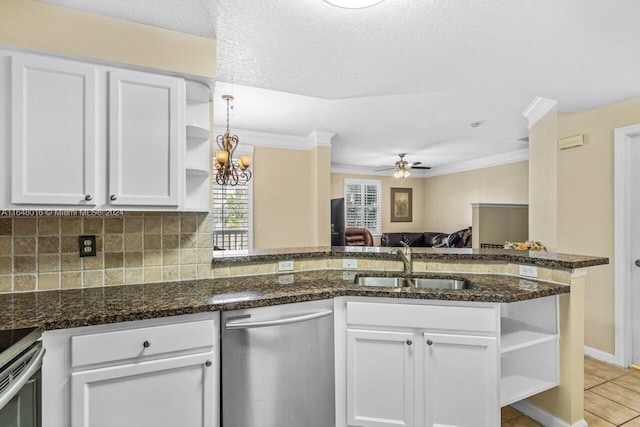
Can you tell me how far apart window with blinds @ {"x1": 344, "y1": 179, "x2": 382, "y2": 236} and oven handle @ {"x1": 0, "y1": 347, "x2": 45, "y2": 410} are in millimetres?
7373

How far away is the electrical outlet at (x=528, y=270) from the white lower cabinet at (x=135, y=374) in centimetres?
192

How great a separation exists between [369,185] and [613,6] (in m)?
6.94

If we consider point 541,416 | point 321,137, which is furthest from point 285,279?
point 321,137

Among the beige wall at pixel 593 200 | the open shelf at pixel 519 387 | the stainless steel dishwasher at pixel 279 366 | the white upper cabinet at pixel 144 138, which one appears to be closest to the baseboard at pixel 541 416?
Answer: the open shelf at pixel 519 387

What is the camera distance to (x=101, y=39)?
176cm

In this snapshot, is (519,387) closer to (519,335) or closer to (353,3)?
(519,335)

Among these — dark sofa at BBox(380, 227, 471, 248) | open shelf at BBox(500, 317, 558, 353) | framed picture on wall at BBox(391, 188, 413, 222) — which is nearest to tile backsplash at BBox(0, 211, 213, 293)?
open shelf at BBox(500, 317, 558, 353)

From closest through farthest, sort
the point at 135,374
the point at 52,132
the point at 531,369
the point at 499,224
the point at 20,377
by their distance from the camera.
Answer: the point at 20,377 < the point at 135,374 < the point at 52,132 < the point at 531,369 < the point at 499,224

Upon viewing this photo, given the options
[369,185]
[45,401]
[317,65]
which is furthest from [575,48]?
[369,185]

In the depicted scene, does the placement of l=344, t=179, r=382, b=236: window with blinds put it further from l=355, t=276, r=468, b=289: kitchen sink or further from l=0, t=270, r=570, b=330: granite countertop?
l=0, t=270, r=570, b=330: granite countertop

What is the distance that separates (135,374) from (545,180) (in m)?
4.12

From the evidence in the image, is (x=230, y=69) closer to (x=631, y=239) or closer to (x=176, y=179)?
(x=176, y=179)

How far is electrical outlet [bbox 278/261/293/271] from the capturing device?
236 cm

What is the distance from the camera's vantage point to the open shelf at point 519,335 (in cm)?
189
